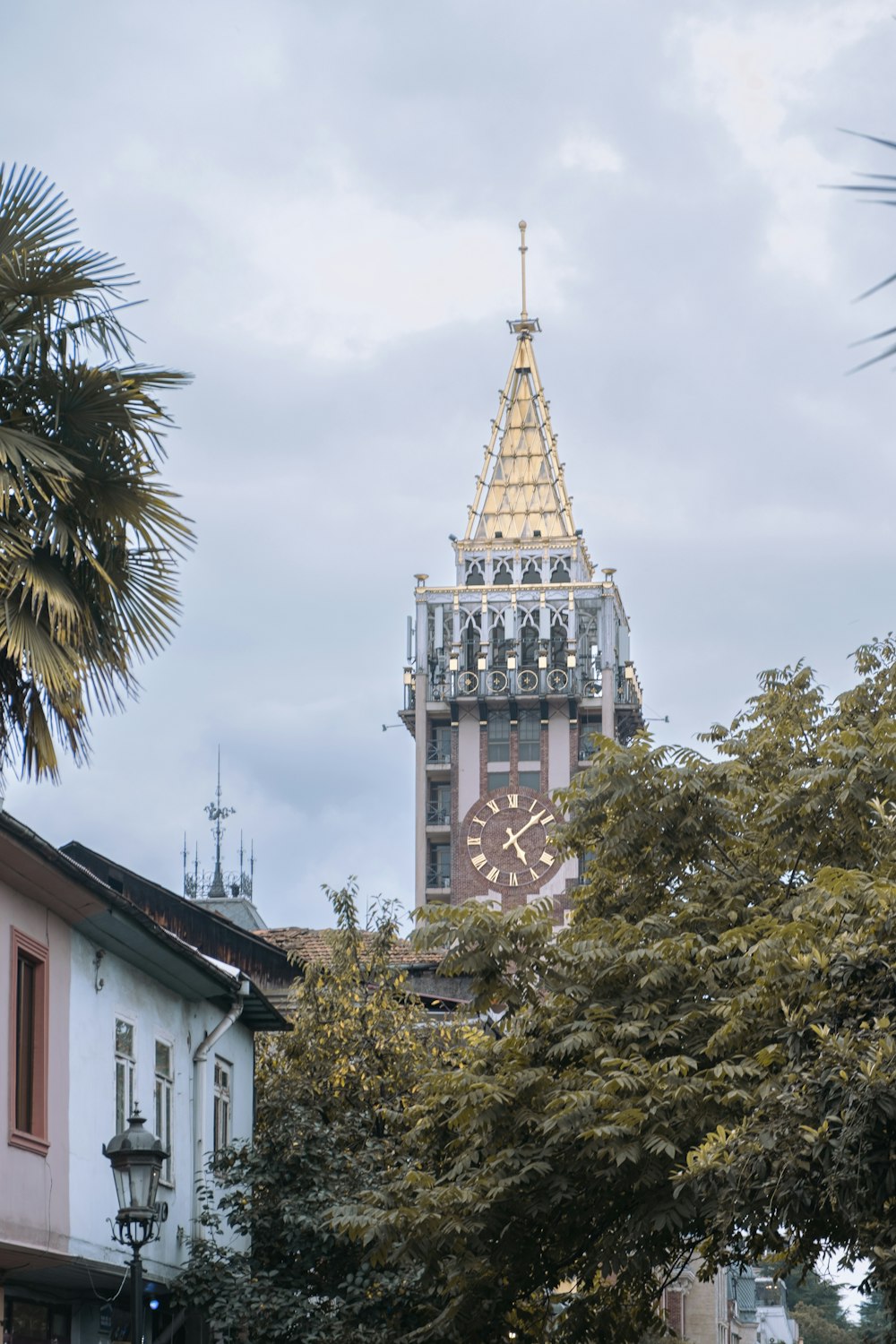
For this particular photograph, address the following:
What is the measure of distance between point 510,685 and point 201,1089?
245ft

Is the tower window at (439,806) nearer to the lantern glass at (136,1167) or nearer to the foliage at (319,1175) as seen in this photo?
the foliage at (319,1175)

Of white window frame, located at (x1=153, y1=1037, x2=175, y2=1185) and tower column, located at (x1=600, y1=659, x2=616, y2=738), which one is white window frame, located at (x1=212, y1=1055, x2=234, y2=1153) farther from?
tower column, located at (x1=600, y1=659, x2=616, y2=738)

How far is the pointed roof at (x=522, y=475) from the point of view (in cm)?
10631

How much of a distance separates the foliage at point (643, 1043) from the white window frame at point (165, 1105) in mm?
2858

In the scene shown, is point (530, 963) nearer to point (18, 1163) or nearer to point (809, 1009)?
point (18, 1163)

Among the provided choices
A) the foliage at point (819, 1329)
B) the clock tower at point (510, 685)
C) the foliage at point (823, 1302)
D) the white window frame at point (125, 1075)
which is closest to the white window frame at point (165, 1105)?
the white window frame at point (125, 1075)

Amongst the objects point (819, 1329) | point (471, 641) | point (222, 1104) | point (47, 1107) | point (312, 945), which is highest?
point (471, 641)

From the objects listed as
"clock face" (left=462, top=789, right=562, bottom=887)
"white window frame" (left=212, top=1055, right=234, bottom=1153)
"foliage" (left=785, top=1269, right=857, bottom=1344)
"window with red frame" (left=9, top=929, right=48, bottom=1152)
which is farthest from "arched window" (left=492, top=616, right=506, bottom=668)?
"window with red frame" (left=9, top=929, right=48, bottom=1152)

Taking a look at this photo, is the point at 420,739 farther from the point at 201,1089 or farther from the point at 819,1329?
the point at 201,1089

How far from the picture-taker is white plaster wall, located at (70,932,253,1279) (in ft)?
66.8

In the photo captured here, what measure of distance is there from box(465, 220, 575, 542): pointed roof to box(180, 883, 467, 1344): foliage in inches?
3004

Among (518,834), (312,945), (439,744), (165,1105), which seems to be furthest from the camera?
(439,744)

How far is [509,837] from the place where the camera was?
321 ft

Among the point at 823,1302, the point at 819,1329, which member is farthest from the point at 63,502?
the point at 823,1302
